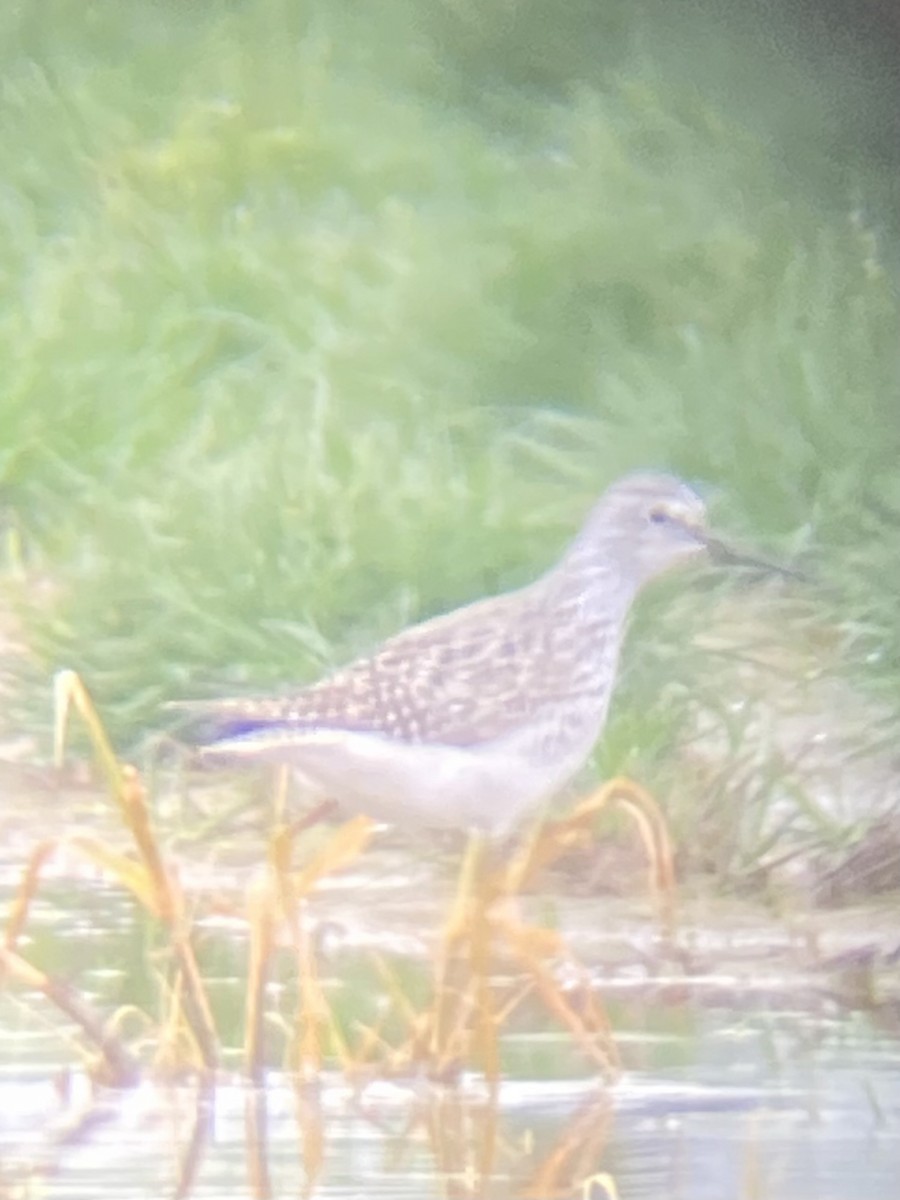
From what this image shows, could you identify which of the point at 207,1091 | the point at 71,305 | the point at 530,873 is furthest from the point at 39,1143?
the point at 71,305

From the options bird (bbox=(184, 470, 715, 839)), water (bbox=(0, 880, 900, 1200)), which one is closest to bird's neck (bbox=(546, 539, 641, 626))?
bird (bbox=(184, 470, 715, 839))

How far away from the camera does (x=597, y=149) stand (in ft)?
5.05

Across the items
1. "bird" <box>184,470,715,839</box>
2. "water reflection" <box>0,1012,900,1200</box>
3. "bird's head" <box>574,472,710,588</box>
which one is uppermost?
"bird's head" <box>574,472,710,588</box>

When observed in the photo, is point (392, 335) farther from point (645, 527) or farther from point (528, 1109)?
point (528, 1109)

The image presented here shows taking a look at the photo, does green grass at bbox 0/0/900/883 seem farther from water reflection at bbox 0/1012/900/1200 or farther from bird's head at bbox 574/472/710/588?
water reflection at bbox 0/1012/900/1200

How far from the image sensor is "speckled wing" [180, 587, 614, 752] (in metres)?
1.42

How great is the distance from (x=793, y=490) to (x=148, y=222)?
23.0 inches

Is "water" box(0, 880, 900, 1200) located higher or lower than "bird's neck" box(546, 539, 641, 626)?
lower

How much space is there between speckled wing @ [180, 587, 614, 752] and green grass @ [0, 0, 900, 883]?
2cm

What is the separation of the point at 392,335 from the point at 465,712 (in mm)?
324

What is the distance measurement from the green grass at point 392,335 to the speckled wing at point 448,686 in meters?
0.02

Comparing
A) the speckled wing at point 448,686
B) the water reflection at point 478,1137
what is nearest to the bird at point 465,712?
the speckled wing at point 448,686

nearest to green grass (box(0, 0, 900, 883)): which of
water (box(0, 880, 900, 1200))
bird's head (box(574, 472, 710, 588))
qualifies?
bird's head (box(574, 472, 710, 588))

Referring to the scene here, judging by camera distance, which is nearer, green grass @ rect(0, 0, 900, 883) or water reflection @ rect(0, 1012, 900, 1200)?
water reflection @ rect(0, 1012, 900, 1200)
